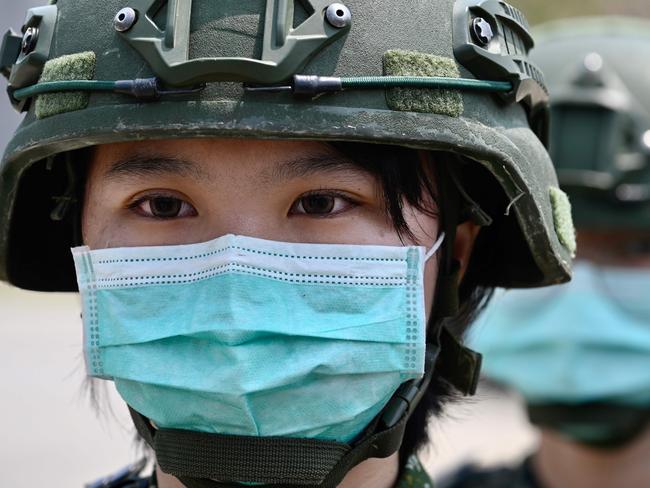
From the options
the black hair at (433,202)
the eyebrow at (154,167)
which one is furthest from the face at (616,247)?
the eyebrow at (154,167)

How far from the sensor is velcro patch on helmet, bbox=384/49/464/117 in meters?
2.50

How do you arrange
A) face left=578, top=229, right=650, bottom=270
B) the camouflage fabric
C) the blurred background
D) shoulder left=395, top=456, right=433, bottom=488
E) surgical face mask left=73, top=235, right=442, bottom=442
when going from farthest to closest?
the blurred background, the camouflage fabric, face left=578, top=229, right=650, bottom=270, shoulder left=395, top=456, right=433, bottom=488, surgical face mask left=73, top=235, right=442, bottom=442

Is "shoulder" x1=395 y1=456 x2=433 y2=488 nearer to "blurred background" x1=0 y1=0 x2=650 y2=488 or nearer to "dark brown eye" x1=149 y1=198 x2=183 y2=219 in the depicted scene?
"dark brown eye" x1=149 y1=198 x2=183 y2=219

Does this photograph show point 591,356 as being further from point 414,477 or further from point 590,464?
point 414,477

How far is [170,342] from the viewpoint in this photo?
247cm

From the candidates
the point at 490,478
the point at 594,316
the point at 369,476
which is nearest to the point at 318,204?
the point at 369,476

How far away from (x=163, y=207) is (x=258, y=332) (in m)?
0.37

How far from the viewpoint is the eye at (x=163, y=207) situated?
2.54m

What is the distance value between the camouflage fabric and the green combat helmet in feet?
4.06

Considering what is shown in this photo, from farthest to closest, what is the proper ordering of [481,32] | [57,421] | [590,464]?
1. [57,421]
2. [590,464]
3. [481,32]

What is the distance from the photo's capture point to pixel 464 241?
298cm

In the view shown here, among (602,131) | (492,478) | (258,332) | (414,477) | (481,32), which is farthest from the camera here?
(492,478)

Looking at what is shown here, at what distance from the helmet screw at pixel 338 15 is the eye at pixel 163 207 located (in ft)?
1.57

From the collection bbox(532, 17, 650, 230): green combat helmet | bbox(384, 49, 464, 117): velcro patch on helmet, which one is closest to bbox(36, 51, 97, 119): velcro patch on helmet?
bbox(384, 49, 464, 117): velcro patch on helmet
